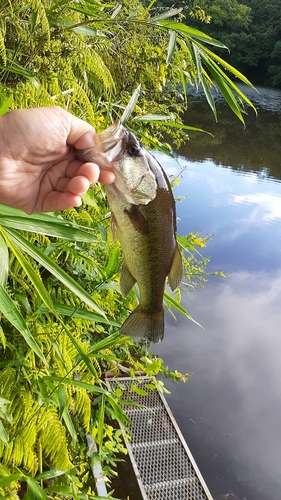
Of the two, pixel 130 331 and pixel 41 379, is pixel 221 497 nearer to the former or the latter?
pixel 41 379

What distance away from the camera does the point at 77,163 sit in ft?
4.25

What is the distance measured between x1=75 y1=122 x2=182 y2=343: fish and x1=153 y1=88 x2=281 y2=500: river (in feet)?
6.88

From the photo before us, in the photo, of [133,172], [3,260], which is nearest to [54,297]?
[3,260]

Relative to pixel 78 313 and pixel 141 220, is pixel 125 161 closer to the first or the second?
pixel 141 220

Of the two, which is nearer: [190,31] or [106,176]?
[106,176]

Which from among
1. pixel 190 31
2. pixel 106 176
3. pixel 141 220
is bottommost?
pixel 141 220

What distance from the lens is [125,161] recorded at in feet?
3.94

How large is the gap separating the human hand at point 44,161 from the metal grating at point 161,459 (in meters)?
2.03

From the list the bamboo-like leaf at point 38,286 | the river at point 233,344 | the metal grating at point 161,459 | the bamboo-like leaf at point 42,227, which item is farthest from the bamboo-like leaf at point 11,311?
the river at point 233,344

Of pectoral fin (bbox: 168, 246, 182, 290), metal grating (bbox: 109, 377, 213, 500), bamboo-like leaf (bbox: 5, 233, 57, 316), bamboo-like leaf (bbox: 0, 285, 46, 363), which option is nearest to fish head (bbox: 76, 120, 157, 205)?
pectoral fin (bbox: 168, 246, 182, 290)

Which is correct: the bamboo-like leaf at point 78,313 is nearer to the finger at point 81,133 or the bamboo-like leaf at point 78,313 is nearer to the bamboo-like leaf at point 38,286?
the bamboo-like leaf at point 38,286

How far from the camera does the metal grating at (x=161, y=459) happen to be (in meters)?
3.24

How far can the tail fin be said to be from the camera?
1.48m

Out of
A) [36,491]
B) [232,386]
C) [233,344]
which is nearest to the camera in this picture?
[36,491]
